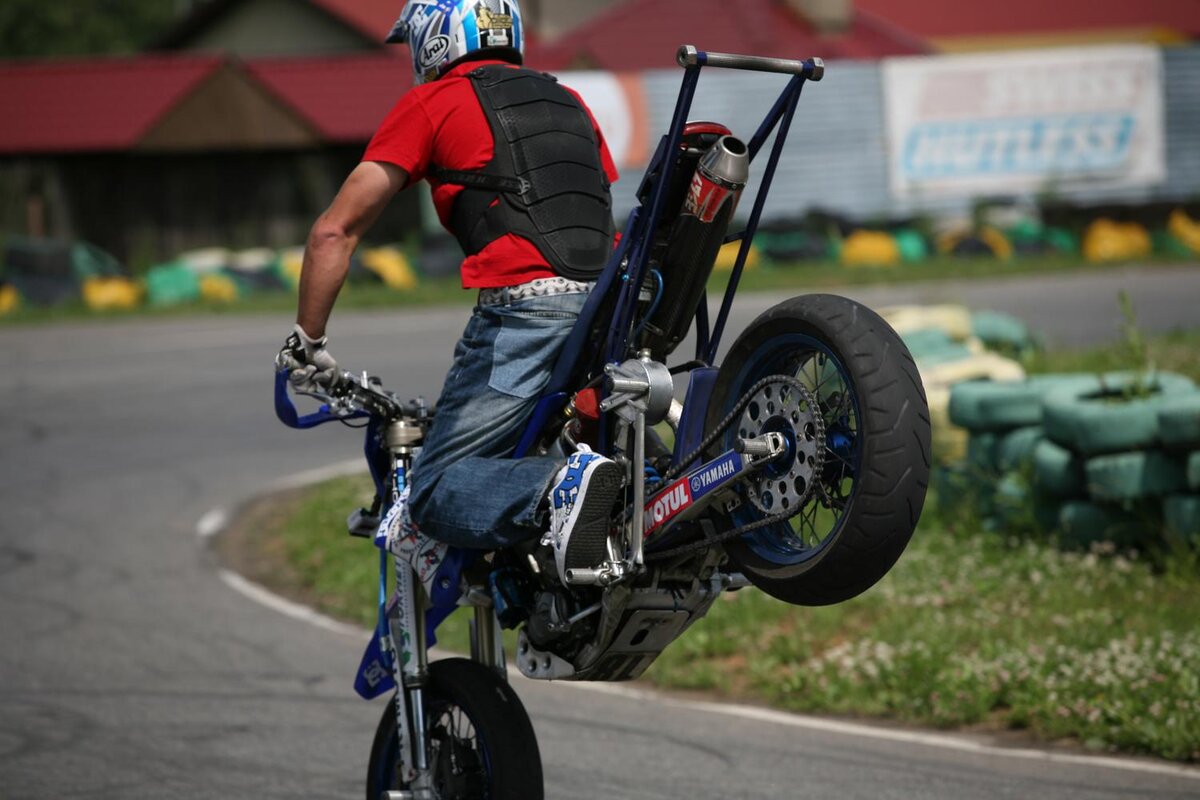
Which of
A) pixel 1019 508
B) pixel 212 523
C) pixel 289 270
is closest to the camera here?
pixel 1019 508

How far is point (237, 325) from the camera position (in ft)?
67.8

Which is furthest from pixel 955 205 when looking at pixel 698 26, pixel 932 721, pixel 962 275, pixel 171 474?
pixel 932 721

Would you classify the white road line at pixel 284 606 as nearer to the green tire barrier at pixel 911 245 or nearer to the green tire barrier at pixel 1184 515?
the green tire barrier at pixel 1184 515

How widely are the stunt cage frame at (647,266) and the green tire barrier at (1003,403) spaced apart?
4778 millimetres

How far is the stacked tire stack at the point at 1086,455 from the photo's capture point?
25.2 feet

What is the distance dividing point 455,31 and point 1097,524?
16.0 ft

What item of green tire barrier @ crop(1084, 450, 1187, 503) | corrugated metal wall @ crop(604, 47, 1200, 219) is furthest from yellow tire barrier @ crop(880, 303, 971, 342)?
corrugated metal wall @ crop(604, 47, 1200, 219)

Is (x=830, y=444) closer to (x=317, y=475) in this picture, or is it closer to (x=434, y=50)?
(x=434, y=50)

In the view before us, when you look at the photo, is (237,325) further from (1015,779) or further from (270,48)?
(270,48)

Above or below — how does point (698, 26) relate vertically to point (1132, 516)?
above

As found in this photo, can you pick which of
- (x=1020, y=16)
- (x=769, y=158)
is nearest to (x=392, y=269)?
(x=769, y=158)

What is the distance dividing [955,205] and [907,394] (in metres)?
25.0

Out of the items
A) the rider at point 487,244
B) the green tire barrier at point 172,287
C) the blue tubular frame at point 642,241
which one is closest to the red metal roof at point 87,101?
the green tire barrier at point 172,287

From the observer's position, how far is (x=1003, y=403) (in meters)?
8.75
